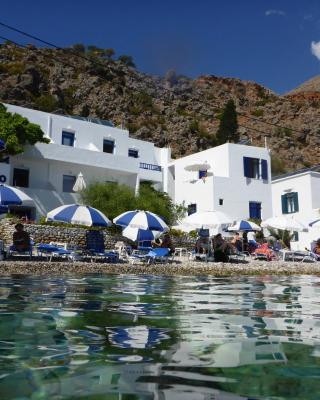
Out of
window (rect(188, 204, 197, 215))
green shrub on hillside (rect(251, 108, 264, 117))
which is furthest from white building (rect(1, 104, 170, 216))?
green shrub on hillside (rect(251, 108, 264, 117))

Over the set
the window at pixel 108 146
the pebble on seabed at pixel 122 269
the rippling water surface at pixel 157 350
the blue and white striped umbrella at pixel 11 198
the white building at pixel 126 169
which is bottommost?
the rippling water surface at pixel 157 350

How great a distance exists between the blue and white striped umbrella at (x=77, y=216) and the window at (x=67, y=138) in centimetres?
1654

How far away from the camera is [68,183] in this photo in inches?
1146

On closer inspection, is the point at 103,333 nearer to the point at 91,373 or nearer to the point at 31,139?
the point at 91,373

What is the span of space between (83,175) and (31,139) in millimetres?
4340

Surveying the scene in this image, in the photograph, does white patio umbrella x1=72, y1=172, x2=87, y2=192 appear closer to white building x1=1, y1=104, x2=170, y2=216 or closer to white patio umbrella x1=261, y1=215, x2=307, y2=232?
white building x1=1, y1=104, x2=170, y2=216

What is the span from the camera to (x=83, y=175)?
2956cm

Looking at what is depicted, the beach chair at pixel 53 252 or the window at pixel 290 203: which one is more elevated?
the window at pixel 290 203

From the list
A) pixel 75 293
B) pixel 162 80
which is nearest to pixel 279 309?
pixel 75 293

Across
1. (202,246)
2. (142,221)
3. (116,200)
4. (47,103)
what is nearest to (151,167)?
(116,200)

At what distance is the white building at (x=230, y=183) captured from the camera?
106ft

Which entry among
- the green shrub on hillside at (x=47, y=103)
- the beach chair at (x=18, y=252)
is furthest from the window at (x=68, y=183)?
the green shrub on hillside at (x=47, y=103)

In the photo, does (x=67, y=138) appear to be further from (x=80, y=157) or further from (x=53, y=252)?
(x=53, y=252)

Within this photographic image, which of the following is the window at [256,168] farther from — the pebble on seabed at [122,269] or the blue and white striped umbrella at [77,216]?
the blue and white striped umbrella at [77,216]
